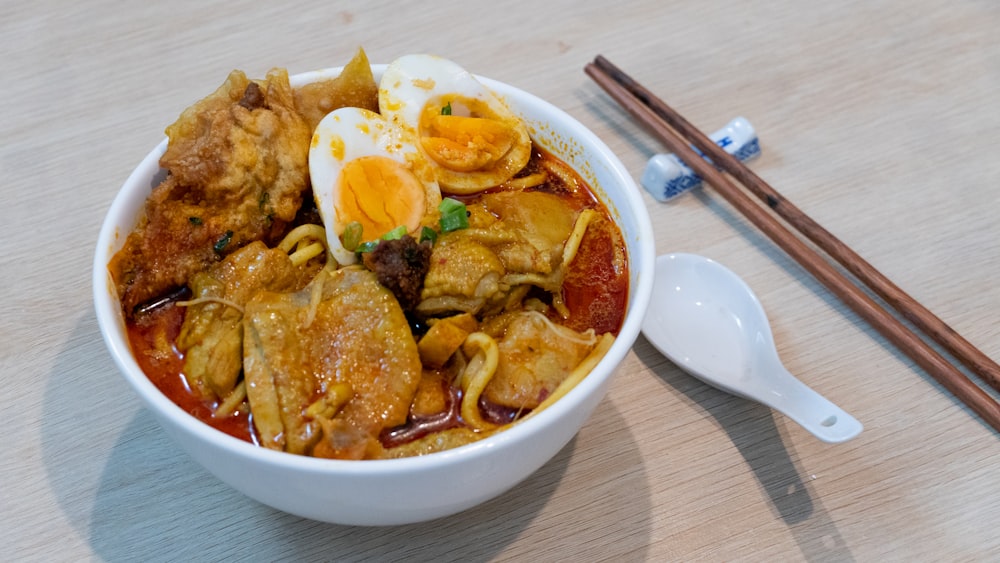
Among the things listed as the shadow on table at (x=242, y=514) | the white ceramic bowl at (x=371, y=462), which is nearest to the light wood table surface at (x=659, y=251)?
the shadow on table at (x=242, y=514)

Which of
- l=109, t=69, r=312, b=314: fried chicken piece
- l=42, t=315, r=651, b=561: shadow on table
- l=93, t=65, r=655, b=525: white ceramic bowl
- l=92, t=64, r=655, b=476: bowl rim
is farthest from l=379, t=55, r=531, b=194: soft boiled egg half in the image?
l=42, t=315, r=651, b=561: shadow on table

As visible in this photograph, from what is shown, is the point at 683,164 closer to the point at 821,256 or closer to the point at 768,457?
the point at 821,256

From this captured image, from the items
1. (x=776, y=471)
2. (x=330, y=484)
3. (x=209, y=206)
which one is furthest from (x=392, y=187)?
(x=776, y=471)

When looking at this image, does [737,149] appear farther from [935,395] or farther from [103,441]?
[103,441]

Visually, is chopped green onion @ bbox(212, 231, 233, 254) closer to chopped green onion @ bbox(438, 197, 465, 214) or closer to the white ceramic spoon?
chopped green onion @ bbox(438, 197, 465, 214)

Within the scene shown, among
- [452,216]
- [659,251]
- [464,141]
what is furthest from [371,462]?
[659,251]

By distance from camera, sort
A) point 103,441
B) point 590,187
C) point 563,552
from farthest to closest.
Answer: point 590,187 → point 103,441 → point 563,552

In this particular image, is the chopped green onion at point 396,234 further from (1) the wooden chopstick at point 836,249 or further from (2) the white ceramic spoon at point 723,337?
(1) the wooden chopstick at point 836,249
